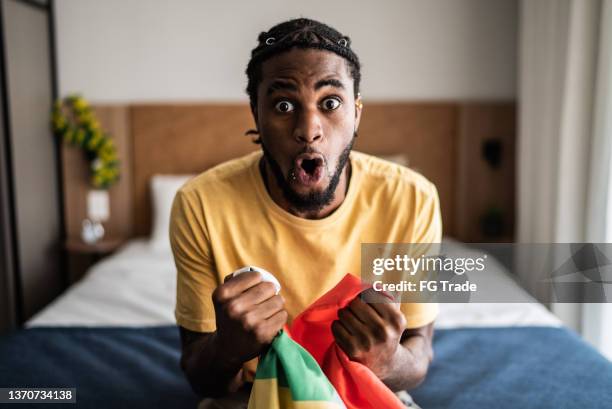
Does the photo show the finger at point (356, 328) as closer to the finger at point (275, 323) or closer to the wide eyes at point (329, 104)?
the finger at point (275, 323)

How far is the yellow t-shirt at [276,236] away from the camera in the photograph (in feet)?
4.11

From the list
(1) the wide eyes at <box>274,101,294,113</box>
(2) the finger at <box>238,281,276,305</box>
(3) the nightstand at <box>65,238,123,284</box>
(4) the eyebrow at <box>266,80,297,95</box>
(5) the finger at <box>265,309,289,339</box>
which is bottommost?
(3) the nightstand at <box>65,238,123,284</box>

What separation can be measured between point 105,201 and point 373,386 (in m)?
2.71

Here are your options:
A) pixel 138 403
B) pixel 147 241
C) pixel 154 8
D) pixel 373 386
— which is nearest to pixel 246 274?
pixel 373 386

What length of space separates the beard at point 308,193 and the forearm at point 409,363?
0.35 meters

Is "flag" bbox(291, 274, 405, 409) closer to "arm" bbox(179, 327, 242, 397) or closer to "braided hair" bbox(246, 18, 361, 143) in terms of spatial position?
"arm" bbox(179, 327, 242, 397)

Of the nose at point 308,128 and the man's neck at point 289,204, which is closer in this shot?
the nose at point 308,128

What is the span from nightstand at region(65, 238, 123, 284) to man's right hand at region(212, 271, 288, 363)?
8.07 ft

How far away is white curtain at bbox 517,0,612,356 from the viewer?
7.32ft

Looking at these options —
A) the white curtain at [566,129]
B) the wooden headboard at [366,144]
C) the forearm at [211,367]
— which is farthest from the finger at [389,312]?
the wooden headboard at [366,144]

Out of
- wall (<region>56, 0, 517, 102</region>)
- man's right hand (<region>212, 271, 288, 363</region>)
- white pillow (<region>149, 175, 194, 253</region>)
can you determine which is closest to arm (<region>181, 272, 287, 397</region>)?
man's right hand (<region>212, 271, 288, 363</region>)

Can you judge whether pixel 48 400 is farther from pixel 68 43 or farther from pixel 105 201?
pixel 68 43

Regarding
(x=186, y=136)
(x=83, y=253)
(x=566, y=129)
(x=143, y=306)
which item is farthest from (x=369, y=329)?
(x=83, y=253)

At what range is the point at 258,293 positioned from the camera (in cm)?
94
